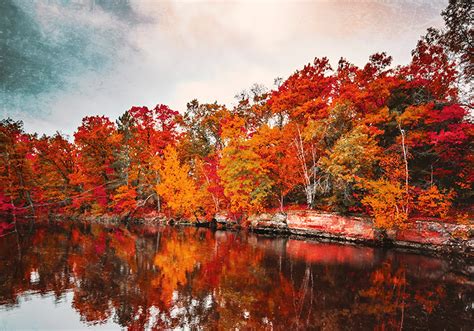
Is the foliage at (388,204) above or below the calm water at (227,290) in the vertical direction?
above

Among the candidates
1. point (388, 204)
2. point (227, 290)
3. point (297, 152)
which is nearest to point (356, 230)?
point (388, 204)

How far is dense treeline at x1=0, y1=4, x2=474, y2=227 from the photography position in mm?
18156

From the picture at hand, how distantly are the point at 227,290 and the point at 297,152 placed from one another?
57.7ft

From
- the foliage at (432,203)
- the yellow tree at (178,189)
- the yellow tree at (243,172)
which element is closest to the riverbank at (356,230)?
the foliage at (432,203)

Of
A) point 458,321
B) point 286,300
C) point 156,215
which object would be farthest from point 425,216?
point 156,215

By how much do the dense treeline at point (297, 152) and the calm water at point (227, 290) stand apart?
5.79 m

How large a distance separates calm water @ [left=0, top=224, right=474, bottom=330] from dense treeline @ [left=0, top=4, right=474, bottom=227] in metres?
5.79

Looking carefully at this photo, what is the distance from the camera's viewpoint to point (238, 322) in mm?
6582

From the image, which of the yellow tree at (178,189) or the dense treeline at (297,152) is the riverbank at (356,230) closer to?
the dense treeline at (297,152)

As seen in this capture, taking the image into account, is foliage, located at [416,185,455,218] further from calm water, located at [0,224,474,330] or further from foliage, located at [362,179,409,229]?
calm water, located at [0,224,474,330]

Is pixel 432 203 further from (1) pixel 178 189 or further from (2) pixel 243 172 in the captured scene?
(1) pixel 178 189

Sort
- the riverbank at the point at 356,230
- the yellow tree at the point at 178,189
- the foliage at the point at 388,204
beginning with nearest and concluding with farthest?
1. the riverbank at the point at 356,230
2. the foliage at the point at 388,204
3. the yellow tree at the point at 178,189

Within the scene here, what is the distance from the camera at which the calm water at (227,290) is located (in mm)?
6770

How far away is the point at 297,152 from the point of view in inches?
957
